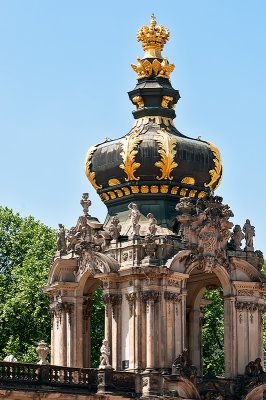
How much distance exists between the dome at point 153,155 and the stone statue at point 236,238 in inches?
68.8

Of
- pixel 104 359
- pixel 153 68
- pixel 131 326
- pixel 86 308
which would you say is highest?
pixel 153 68

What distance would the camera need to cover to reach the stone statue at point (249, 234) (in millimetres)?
68731

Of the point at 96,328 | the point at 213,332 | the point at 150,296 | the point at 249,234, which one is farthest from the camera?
the point at 213,332

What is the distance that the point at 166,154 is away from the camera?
67.6 meters

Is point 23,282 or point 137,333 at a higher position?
point 23,282

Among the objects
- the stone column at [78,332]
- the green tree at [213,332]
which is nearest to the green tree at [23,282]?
the green tree at [213,332]

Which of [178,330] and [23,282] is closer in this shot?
[178,330]

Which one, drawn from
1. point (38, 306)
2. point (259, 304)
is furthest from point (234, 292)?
point (38, 306)

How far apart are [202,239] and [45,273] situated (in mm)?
18612

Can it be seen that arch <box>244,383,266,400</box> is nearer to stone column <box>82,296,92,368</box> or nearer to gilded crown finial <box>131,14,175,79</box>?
stone column <box>82,296,92,368</box>

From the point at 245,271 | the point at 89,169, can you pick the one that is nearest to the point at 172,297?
the point at 245,271

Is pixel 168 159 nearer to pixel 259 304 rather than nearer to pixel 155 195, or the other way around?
pixel 155 195

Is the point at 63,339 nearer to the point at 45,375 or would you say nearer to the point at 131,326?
the point at 131,326

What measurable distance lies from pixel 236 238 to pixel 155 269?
4.12 meters
